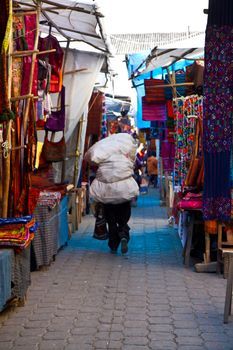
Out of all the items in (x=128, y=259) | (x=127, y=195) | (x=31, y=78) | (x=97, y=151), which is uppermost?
(x=31, y=78)

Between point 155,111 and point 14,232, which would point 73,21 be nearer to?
point 14,232

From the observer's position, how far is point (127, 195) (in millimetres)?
9406

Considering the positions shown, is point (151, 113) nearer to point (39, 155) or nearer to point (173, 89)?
point (173, 89)

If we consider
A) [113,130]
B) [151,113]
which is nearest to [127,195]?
[151,113]

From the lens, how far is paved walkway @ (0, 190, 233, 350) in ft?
17.1

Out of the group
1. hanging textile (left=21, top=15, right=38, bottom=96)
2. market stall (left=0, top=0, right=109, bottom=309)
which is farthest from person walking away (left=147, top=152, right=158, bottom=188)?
hanging textile (left=21, top=15, right=38, bottom=96)

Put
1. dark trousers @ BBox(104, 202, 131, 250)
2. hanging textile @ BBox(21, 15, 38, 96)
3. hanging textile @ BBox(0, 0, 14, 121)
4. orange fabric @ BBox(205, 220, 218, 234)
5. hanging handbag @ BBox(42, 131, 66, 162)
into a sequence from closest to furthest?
hanging textile @ BBox(0, 0, 14, 121) < hanging textile @ BBox(21, 15, 38, 96) < orange fabric @ BBox(205, 220, 218, 234) < hanging handbag @ BBox(42, 131, 66, 162) < dark trousers @ BBox(104, 202, 131, 250)

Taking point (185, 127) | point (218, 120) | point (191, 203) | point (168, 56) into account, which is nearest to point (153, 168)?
point (168, 56)

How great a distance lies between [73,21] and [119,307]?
4.32 meters

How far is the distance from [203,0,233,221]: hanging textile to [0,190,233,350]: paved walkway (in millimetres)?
942

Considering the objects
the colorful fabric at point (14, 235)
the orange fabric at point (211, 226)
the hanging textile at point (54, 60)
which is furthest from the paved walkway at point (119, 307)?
the hanging textile at point (54, 60)

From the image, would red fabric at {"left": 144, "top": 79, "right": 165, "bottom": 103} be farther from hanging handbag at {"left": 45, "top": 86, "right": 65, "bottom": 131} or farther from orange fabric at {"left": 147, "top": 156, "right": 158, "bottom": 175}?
orange fabric at {"left": 147, "top": 156, "right": 158, "bottom": 175}

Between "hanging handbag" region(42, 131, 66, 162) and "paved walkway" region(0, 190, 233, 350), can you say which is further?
"hanging handbag" region(42, 131, 66, 162)

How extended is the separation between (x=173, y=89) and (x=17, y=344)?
7587 mm
